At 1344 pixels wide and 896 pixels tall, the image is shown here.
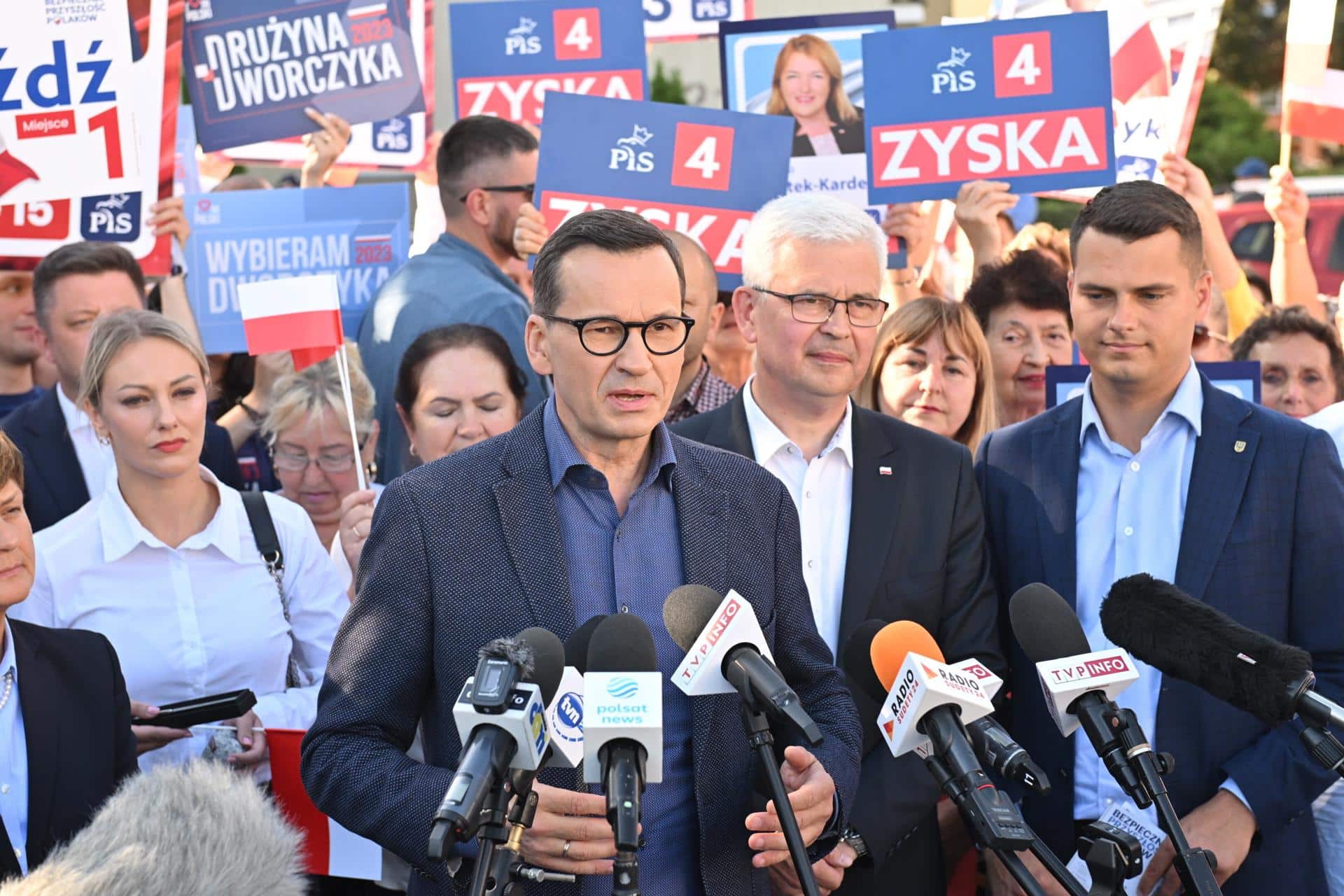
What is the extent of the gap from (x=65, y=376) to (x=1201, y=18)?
18.5 ft

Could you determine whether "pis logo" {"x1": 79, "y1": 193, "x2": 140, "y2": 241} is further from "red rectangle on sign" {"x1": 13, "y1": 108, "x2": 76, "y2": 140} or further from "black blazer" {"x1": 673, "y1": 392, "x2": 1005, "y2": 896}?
"black blazer" {"x1": 673, "y1": 392, "x2": 1005, "y2": 896}

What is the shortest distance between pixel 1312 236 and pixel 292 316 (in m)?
13.3

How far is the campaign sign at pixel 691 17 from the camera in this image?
9.23 meters

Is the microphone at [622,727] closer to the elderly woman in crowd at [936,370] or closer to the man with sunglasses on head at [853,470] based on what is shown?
the man with sunglasses on head at [853,470]

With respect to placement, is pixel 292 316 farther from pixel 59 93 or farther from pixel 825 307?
pixel 825 307

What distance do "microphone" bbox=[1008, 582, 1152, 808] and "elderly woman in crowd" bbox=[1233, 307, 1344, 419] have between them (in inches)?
150

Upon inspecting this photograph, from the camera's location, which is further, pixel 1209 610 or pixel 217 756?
pixel 217 756

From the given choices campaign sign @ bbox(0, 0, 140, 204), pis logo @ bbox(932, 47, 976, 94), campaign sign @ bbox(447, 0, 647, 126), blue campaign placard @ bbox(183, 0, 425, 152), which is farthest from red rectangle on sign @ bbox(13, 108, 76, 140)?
pis logo @ bbox(932, 47, 976, 94)

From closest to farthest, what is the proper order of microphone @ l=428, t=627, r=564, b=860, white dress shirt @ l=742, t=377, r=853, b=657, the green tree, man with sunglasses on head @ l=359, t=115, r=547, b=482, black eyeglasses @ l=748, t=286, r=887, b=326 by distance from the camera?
microphone @ l=428, t=627, r=564, b=860 < white dress shirt @ l=742, t=377, r=853, b=657 < black eyeglasses @ l=748, t=286, r=887, b=326 < man with sunglasses on head @ l=359, t=115, r=547, b=482 < the green tree

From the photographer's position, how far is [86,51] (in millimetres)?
6402

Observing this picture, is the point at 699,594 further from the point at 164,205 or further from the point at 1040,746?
the point at 164,205

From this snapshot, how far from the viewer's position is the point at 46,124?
20.9 ft

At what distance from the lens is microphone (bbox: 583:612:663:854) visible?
2.35 metres

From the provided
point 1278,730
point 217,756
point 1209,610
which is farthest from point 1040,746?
point 217,756
